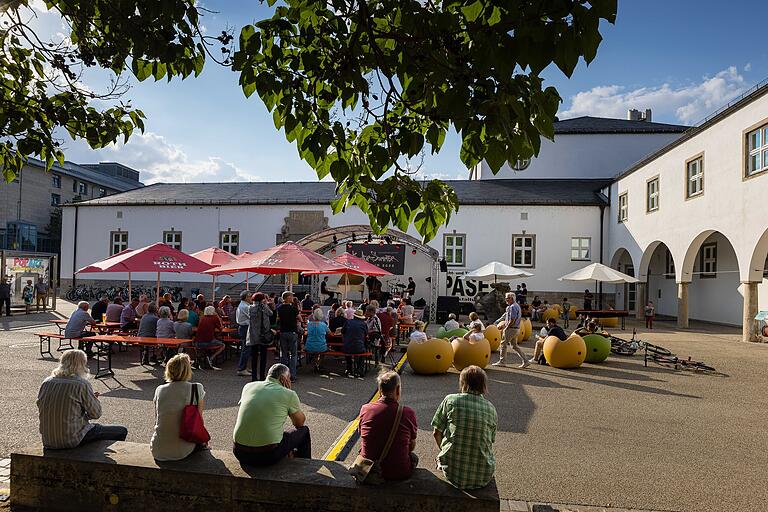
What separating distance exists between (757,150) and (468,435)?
16.9m

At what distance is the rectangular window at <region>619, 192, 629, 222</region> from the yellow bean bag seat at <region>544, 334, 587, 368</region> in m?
16.9

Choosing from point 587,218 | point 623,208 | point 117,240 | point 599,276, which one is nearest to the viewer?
point 599,276

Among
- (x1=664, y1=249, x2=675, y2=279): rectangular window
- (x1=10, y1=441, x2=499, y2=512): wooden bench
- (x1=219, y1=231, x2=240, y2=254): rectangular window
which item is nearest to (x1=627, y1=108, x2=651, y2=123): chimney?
(x1=664, y1=249, x2=675, y2=279): rectangular window

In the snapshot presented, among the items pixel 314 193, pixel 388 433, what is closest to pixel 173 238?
pixel 314 193

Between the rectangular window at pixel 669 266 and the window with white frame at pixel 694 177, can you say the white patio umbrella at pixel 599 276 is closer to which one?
the window with white frame at pixel 694 177

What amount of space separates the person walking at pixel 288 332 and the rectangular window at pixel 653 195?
19399 millimetres

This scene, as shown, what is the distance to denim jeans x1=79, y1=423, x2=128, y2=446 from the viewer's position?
4.71m

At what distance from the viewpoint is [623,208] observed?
2733cm

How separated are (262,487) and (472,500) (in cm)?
157

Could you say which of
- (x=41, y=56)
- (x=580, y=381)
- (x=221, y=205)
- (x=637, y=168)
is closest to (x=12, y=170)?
(x=41, y=56)

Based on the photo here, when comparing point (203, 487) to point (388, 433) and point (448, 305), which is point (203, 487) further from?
point (448, 305)

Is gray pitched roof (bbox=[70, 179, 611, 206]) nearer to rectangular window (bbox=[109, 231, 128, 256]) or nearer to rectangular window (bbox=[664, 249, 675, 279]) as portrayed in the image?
rectangular window (bbox=[109, 231, 128, 256])

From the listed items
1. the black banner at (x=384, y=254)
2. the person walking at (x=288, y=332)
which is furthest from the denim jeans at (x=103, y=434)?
the black banner at (x=384, y=254)

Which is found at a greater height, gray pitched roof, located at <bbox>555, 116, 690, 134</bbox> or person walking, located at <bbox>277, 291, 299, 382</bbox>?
gray pitched roof, located at <bbox>555, 116, 690, 134</bbox>
